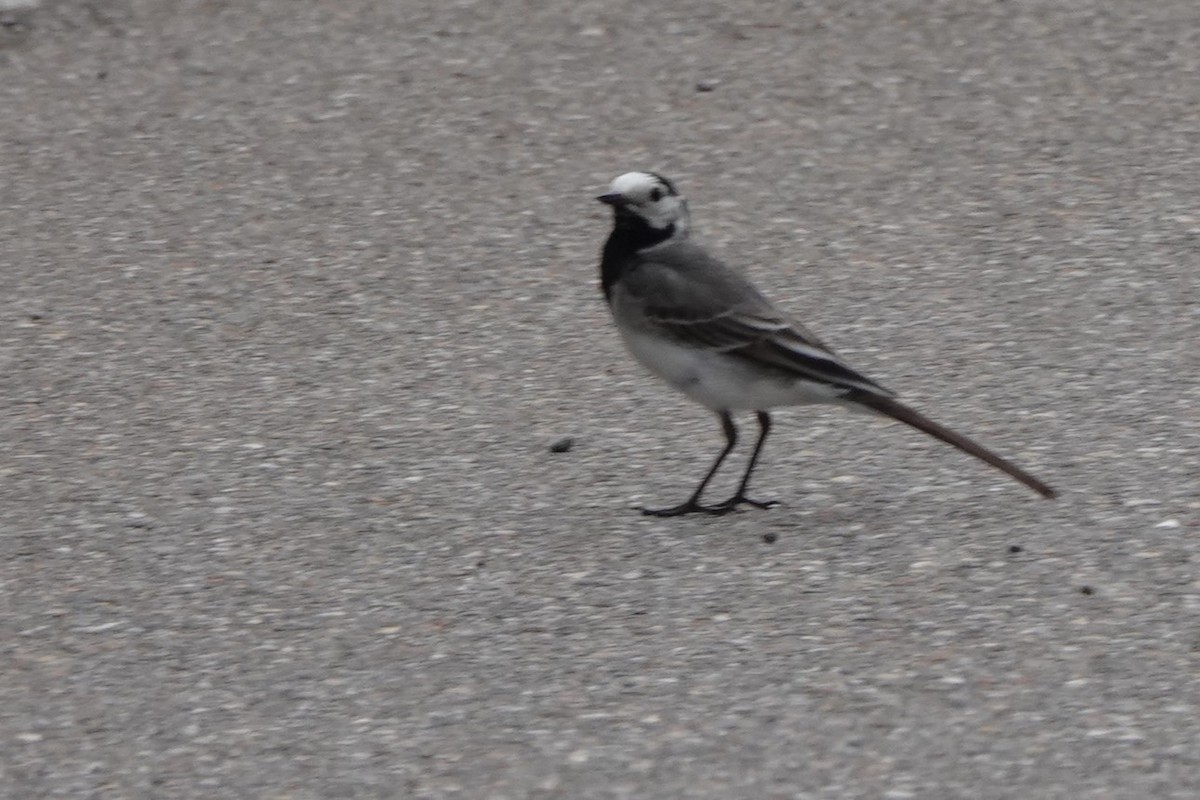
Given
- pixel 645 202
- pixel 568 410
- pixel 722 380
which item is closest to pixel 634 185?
pixel 645 202

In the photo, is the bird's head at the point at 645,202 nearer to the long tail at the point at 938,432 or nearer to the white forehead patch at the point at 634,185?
the white forehead patch at the point at 634,185

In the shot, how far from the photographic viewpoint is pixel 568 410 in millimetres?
7633

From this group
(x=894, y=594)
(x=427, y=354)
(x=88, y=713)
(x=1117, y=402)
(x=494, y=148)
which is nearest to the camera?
(x=88, y=713)

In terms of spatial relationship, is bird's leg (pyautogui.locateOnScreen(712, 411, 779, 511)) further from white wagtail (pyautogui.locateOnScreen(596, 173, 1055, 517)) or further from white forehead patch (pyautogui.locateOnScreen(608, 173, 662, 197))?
white forehead patch (pyautogui.locateOnScreen(608, 173, 662, 197))

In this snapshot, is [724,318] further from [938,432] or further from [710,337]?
[938,432]

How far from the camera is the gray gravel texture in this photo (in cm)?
517

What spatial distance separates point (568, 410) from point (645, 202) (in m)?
1.07

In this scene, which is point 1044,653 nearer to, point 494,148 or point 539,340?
point 539,340

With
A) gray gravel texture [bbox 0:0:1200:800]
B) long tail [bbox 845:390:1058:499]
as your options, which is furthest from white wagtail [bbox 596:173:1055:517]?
gray gravel texture [bbox 0:0:1200:800]

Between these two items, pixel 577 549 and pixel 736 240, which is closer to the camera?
pixel 577 549

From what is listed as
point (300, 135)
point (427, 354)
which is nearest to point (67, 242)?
point (300, 135)

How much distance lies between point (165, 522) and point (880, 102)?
492 cm

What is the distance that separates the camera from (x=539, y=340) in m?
8.32

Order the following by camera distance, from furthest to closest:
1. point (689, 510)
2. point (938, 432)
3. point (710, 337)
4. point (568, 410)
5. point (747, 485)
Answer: point (568, 410) < point (747, 485) < point (689, 510) < point (710, 337) < point (938, 432)
